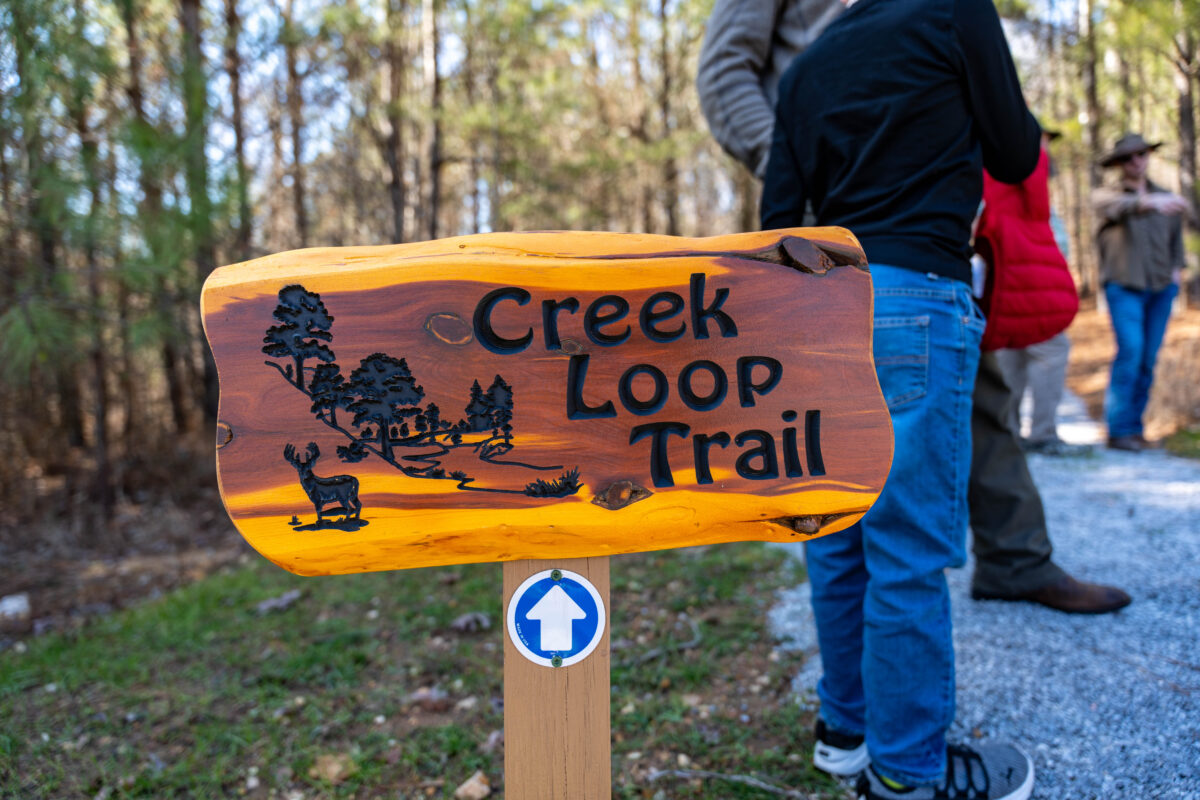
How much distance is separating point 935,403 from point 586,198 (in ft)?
31.4

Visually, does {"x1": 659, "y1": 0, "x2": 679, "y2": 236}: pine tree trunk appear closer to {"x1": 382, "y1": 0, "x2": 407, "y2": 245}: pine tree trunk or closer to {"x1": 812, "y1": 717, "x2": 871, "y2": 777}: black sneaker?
{"x1": 382, "y1": 0, "x2": 407, "y2": 245}: pine tree trunk

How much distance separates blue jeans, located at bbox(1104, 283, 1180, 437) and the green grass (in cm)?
313

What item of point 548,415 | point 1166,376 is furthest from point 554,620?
point 1166,376

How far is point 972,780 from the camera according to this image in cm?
148

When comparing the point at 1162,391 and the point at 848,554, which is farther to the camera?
the point at 1162,391

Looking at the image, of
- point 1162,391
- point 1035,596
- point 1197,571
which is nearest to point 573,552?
point 1035,596

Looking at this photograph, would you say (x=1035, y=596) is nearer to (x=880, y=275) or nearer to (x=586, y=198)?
(x=880, y=275)

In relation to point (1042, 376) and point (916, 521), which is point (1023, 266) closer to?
point (916, 521)

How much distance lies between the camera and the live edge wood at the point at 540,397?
1.04m

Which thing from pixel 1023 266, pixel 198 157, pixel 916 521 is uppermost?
pixel 198 157

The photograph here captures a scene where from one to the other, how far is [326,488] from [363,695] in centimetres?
144

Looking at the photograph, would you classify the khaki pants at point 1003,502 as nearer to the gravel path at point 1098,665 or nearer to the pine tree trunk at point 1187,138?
the gravel path at point 1098,665

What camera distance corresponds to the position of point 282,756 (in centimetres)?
188

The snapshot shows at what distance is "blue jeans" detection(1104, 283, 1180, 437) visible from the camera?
4508 mm
